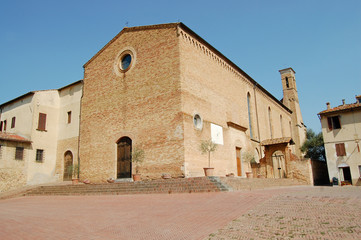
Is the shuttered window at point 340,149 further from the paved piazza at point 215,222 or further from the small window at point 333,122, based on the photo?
the paved piazza at point 215,222

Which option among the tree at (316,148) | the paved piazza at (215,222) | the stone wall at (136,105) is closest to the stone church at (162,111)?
the stone wall at (136,105)

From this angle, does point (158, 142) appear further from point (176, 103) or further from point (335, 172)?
point (335, 172)

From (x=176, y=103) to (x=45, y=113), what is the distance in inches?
521

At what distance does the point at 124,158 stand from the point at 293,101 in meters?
31.3

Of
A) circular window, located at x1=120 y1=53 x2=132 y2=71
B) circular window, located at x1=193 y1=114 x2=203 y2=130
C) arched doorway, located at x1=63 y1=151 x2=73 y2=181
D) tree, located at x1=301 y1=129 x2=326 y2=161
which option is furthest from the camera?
tree, located at x1=301 y1=129 x2=326 y2=161

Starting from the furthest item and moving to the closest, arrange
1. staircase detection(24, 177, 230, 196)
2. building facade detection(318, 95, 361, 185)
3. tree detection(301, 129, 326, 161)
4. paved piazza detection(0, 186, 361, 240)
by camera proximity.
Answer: tree detection(301, 129, 326, 161), building facade detection(318, 95, 361, 185), staircase detection(24, 177, 230, 196), paved piazza detection(0, 186, 361, 240)

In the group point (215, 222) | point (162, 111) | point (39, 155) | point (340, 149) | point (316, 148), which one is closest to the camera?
point (215, 222)

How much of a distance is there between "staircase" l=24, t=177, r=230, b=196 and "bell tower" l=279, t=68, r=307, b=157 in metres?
30.8

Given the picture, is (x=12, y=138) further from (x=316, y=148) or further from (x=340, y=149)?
(x=316, y=148)

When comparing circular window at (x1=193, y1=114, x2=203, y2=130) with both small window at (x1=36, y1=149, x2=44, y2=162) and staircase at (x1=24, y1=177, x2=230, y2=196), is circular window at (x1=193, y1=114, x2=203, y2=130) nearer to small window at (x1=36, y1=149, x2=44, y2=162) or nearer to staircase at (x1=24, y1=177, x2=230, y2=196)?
staircase at (x1=24, y1=177, x2=230, y2=196)

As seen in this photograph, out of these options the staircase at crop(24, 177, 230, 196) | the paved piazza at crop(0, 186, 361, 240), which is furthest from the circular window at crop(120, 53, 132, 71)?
the paved piazza at crop(0, 186, 361, 240)

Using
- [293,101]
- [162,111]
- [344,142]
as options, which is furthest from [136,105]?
[293,101]

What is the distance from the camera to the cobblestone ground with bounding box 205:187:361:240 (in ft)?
16.2

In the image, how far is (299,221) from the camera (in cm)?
580
